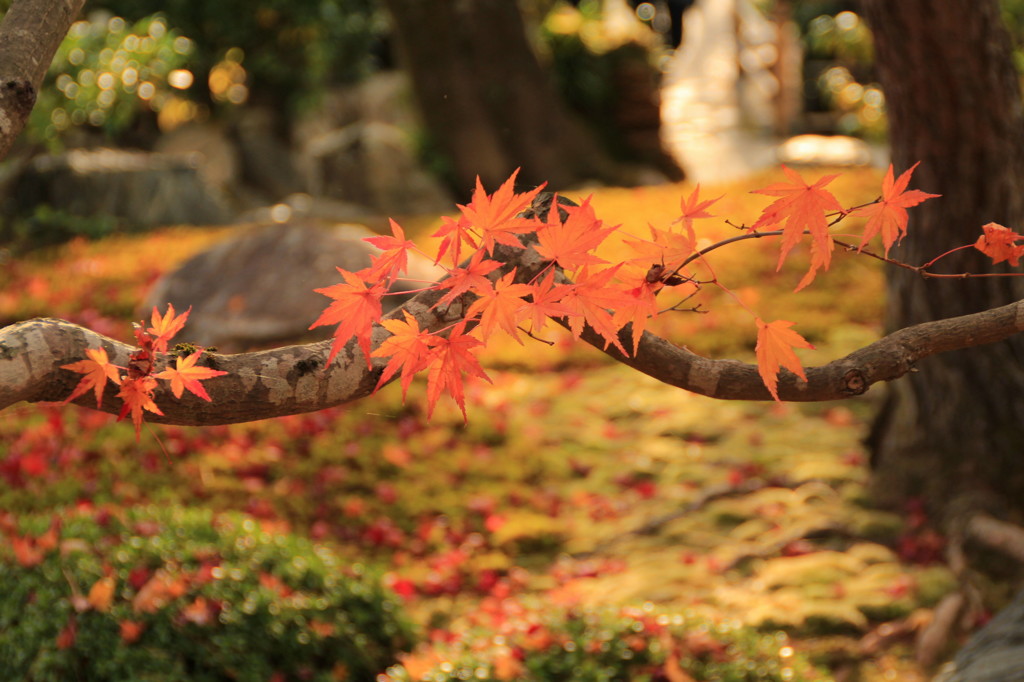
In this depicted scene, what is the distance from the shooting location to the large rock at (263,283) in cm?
699

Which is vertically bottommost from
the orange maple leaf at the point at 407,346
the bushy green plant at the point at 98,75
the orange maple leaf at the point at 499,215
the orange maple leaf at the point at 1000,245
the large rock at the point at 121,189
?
the large rock at the point at 121,189

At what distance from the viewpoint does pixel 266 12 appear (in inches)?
583

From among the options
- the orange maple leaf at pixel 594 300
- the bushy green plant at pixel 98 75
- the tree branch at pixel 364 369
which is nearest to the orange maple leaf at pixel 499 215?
the orange maple leaf at pixel 594 300

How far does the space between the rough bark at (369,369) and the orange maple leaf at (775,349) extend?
17 centimetres

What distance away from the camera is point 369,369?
185cm

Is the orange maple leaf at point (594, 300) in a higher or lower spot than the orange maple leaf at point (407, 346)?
higher

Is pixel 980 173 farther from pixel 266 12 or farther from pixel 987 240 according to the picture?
pixel 266 12

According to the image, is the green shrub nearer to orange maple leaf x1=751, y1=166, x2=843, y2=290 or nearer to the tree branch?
the tree branch

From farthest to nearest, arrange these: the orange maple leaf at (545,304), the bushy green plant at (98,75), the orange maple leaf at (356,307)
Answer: the bushy green plant at (98,75)
the orange maple leaf at (356,307)
the orange maple leaf at (545,304)

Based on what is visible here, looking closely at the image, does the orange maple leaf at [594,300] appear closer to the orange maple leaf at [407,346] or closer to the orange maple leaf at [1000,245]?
the orange maple leaf at [407,346]

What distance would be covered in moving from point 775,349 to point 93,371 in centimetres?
123

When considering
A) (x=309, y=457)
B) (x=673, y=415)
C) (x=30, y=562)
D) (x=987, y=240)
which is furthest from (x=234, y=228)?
(x=987, y=240)

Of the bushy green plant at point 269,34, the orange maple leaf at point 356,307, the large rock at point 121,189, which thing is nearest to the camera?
the orange maple leaf at point 356,307

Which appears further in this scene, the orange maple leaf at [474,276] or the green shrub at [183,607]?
the green shrub at [183,607]
